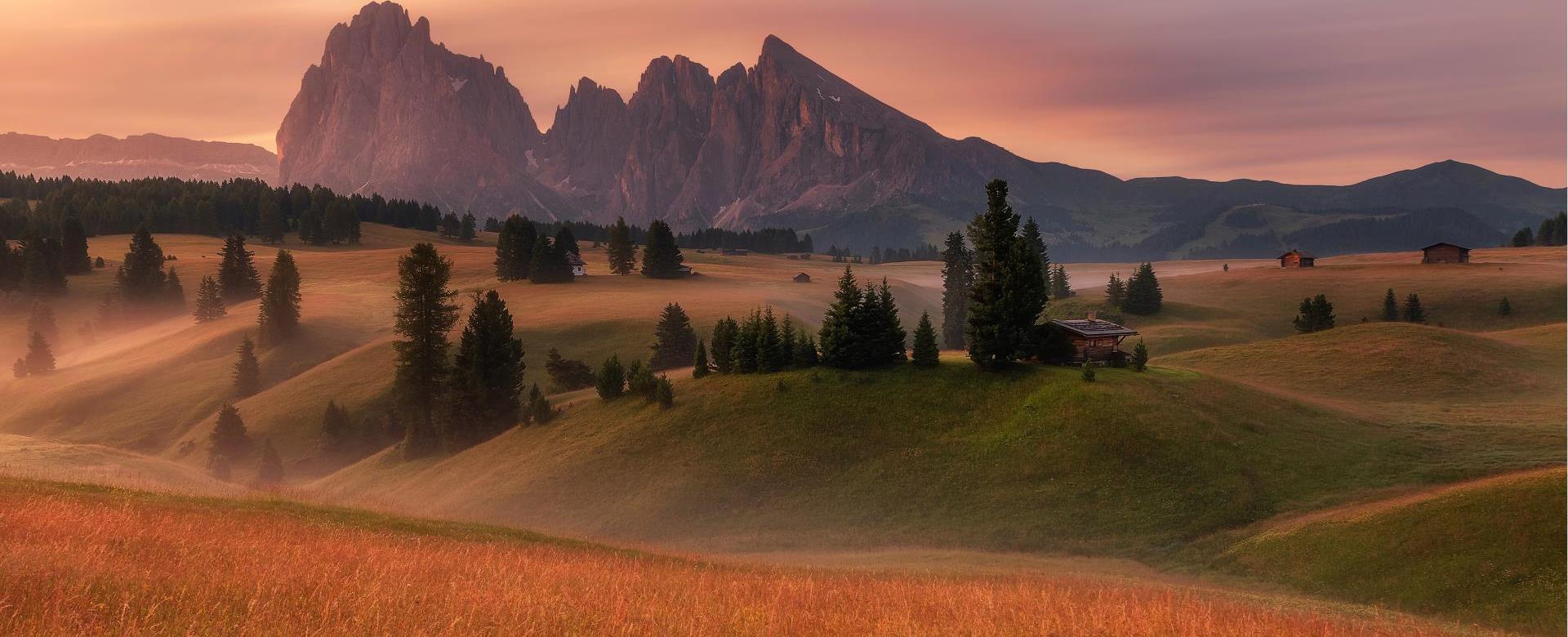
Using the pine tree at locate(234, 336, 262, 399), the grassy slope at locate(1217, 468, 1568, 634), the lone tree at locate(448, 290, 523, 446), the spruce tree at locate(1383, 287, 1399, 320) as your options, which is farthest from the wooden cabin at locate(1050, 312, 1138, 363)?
the pine tree at locate(234, 336, 262, 399)

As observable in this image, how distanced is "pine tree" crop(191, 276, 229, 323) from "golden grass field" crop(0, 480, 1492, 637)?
450ft

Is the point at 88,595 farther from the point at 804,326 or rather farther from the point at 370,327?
the point at 370,327

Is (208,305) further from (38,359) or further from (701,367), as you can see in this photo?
(701,367)

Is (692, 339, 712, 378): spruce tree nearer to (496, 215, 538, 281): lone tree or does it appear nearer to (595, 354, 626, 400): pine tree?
(595, 354, 626, 400): pine tree

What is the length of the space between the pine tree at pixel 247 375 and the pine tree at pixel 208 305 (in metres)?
40.3

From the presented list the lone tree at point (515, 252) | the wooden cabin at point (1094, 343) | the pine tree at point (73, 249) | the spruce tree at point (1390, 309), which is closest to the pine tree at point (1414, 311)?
the spruce tree at point (1390, 309)

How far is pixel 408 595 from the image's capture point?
12.8 metres

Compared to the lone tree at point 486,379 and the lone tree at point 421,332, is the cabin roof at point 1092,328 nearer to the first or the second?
the lone tree at point 486,379

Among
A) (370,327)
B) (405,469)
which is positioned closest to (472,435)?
(405,469)

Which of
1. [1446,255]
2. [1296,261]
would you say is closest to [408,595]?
[1296,261]

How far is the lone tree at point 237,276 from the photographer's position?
Result: 159 meters

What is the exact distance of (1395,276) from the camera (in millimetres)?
153000

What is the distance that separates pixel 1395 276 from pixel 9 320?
229913mm

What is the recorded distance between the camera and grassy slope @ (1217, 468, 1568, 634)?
103 ft
